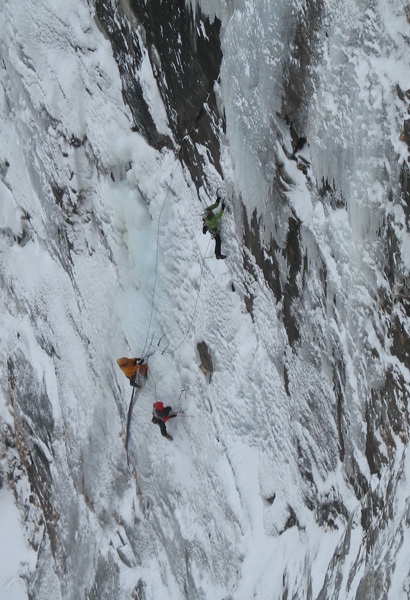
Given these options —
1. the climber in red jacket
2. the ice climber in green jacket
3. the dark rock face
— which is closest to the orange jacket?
the climber in red jacket

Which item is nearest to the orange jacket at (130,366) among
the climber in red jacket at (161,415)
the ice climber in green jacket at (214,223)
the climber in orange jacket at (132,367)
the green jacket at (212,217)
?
the climber in orange jacket at (132,367)

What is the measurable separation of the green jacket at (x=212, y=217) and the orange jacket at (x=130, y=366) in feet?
7.20

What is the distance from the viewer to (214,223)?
23.5 feet

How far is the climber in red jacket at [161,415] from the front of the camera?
8031mm

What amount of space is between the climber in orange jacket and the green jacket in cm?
220

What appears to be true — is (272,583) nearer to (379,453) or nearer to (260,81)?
(379,453)

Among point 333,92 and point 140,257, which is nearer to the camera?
point 333,92

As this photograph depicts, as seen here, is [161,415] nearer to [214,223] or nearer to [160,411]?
[160,411]

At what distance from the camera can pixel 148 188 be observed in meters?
8.14

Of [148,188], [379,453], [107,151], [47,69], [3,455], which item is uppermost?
[47,69]

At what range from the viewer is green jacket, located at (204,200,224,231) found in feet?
23.1

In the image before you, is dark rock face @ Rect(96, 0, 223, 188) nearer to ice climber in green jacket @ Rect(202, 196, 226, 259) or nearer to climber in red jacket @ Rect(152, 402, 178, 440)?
ice climber in green jacket @ Rect(202, 196, 226, 259)

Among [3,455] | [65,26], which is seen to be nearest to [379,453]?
[65,26]

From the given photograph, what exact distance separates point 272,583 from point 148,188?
4494 millimetres
